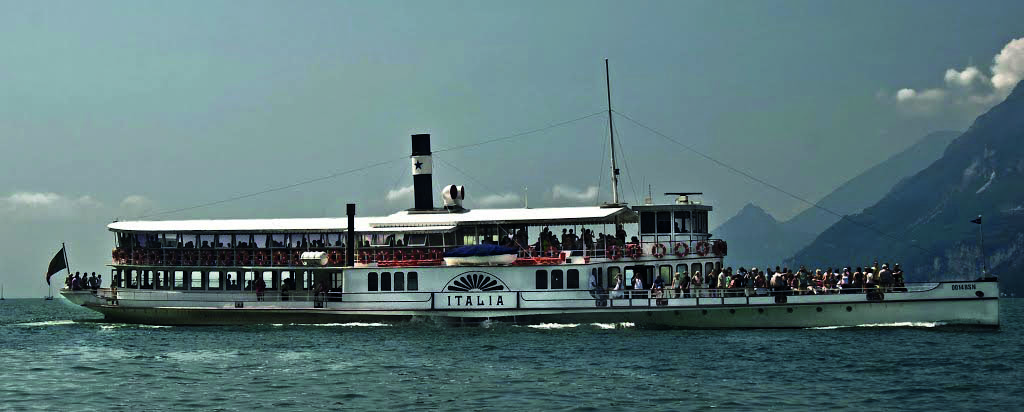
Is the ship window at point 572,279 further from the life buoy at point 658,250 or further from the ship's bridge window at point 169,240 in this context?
the ship's bridge window at point 169,240

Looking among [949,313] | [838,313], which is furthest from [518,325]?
[949,313]

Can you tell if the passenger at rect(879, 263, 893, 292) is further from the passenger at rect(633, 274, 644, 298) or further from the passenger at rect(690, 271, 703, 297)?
the passenger at rect(633, 274, 644, 298)

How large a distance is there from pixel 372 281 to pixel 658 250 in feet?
40.6

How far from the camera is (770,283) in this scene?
44.0 metres

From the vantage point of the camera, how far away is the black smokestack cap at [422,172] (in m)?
54.8

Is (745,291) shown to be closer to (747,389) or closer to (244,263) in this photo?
(747,389)

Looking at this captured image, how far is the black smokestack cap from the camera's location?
180 feet

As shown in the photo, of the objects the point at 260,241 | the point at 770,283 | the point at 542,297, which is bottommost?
the point at 542,297

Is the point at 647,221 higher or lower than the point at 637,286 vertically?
higher

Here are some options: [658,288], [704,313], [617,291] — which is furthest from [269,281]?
[704,313]

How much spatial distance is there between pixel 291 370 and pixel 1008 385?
2081cm

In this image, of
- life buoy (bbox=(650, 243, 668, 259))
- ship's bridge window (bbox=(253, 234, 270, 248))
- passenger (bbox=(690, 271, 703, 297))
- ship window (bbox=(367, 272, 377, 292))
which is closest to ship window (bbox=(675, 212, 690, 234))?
life buoy (bbox=(650, 243, 668, 259))

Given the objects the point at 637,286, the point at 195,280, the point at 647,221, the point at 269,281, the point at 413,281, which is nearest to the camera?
the point at 637,286

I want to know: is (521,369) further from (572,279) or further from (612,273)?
(612,273)
